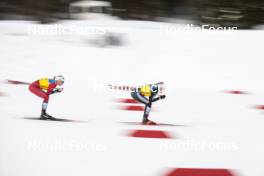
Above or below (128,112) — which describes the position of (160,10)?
above

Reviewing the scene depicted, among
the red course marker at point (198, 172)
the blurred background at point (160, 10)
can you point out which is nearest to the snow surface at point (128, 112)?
the red course marker at point (198, 172)

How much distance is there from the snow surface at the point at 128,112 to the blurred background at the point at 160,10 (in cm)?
54

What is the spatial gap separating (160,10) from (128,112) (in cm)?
323

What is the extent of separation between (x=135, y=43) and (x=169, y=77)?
100 centimetres

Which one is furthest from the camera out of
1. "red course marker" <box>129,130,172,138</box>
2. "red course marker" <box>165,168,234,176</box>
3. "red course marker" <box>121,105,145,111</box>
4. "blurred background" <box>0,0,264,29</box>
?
"blurred background" <box>0,0,264,29</box>

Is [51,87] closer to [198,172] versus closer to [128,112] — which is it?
[128,112]

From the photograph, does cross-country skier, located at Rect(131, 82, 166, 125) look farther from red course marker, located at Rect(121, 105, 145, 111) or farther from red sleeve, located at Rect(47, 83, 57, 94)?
red sleeve, located at Rect(47, 83, 57, 94)

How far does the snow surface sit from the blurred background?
21.1 inches

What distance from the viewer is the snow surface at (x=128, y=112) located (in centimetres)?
94

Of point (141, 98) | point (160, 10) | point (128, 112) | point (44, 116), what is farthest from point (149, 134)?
point (160, 10)

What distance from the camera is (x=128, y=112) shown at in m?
1.36

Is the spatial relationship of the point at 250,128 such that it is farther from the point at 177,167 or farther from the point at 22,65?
the point at 22,65

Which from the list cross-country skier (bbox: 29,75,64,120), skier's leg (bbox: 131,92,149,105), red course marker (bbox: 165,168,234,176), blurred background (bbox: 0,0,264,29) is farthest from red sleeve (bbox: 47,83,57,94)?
blurred background (bbox: 0,0,264,29)

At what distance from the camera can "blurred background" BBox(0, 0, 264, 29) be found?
3434 mm
